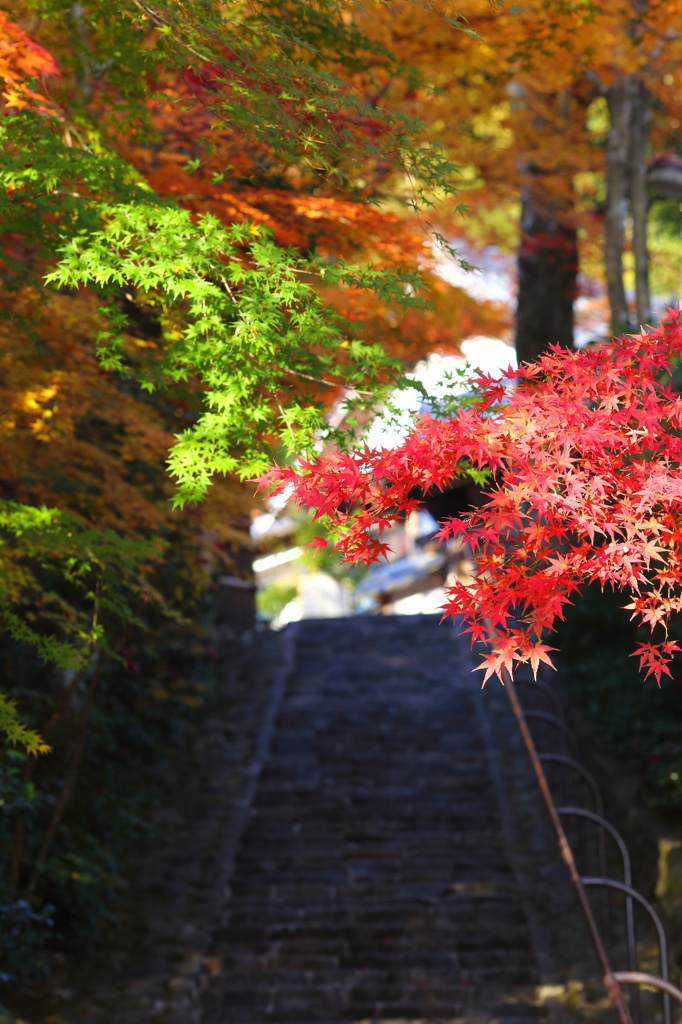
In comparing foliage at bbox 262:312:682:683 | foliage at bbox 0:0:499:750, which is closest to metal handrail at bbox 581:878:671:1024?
foliage at bbox 262:312:682:683

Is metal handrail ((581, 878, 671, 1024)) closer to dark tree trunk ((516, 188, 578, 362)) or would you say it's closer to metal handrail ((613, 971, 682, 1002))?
metal handrail ((613, 971, 682, 1002))

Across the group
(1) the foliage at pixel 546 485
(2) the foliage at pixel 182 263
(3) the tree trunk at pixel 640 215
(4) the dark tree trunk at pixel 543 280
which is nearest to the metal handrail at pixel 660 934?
(1) the foliage at pixel 546 485

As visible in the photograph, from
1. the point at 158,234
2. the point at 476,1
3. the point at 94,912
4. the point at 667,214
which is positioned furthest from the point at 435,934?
the point at 667,214

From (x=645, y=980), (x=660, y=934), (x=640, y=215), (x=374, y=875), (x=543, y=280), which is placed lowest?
(x=645, y=980)

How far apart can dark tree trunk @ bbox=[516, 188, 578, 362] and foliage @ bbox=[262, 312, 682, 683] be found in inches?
302

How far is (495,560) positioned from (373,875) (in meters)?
6.18

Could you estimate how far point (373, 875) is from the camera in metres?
8.62

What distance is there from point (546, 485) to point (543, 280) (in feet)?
28.6

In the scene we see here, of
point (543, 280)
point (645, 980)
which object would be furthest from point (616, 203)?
point (645, 980)

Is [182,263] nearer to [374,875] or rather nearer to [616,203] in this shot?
[374,875]

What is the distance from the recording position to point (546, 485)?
9.84 ft

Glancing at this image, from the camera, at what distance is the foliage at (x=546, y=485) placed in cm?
307

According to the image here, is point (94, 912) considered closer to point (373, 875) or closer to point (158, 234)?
point (373, 875)

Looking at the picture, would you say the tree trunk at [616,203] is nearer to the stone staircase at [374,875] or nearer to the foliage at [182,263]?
the foliage at [182,263]
